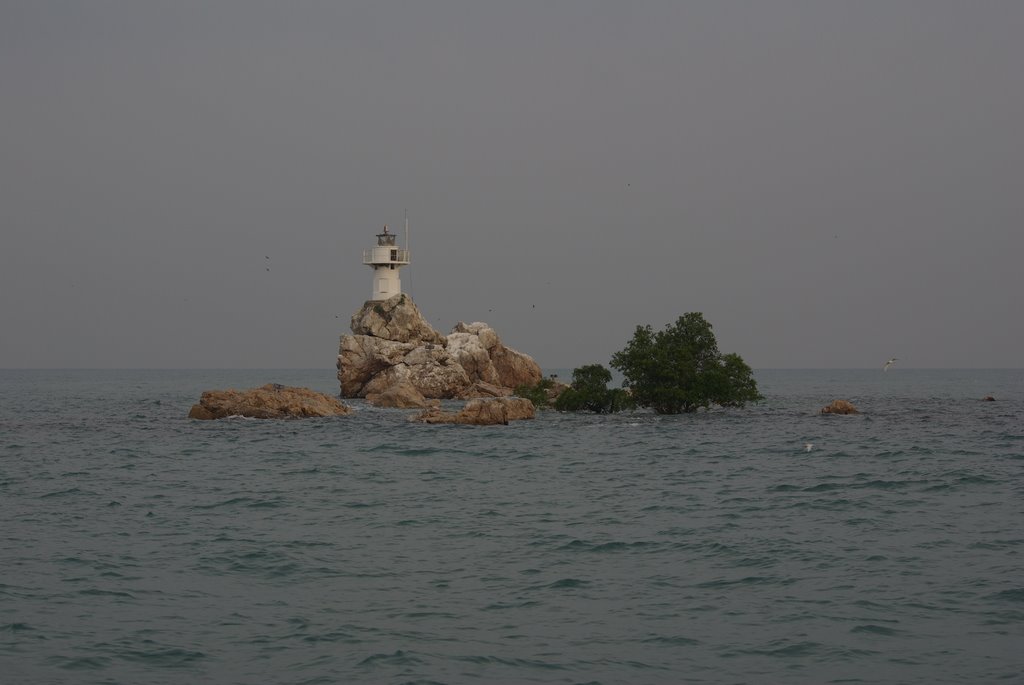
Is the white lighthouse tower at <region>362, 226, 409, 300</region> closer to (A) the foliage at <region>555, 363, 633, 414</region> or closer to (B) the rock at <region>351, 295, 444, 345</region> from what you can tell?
(B) the rock at <region>351, 295, 444, 345</region>

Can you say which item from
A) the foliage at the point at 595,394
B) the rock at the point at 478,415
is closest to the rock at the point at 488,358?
the foliage at the point at 595,394

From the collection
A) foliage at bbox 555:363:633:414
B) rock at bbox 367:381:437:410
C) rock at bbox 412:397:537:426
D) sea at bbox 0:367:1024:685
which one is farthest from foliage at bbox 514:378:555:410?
sea at bbox 0:367:1024:685

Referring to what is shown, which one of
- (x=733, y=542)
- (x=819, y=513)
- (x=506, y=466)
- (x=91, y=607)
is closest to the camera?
(x=91, y=607)

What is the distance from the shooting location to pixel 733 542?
20531mm

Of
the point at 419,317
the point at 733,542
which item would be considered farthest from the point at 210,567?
the point at 419,317

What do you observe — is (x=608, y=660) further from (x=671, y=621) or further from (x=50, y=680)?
(x=50, y=680)

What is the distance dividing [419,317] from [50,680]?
228ft

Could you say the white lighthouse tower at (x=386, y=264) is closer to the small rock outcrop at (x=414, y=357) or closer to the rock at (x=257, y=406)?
the small rock outcrop at (x=414, y=357)

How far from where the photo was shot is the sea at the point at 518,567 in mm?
13352

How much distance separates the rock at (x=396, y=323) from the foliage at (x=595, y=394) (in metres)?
24.4

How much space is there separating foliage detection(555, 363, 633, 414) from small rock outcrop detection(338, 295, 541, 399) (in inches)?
771

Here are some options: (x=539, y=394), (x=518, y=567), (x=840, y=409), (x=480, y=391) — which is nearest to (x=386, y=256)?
(x=480, y=391)

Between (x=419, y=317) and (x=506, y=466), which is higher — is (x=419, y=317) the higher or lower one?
the higher one

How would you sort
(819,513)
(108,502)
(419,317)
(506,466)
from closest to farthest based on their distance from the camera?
(819,513) < (108,502) < (506,466) < (419,317)
